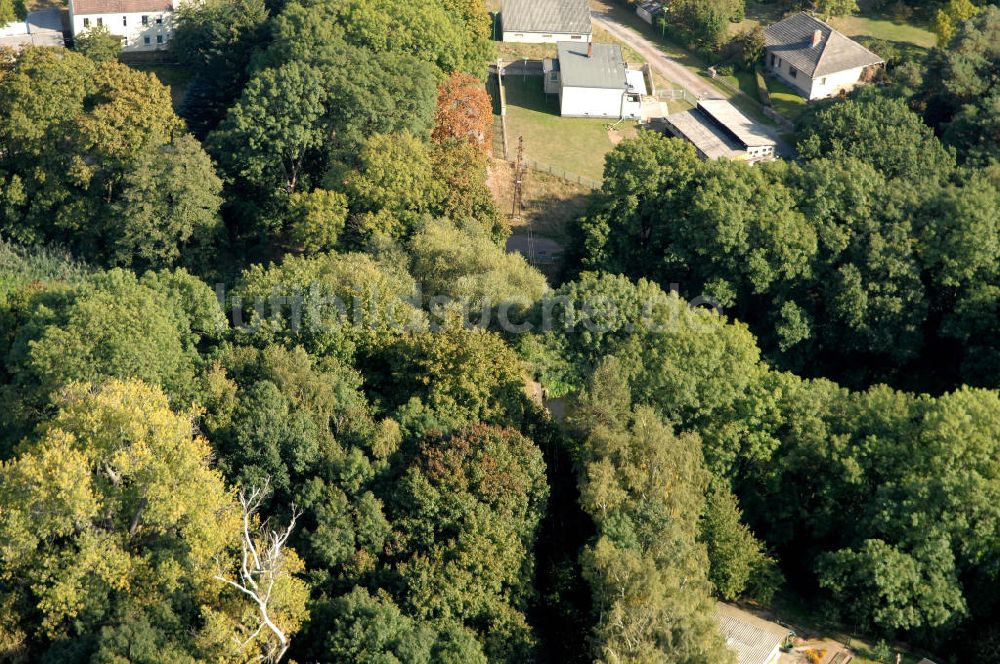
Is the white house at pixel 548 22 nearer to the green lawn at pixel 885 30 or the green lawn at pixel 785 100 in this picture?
the green lawn at pixel 785 100

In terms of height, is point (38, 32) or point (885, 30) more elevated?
point (38, 32)

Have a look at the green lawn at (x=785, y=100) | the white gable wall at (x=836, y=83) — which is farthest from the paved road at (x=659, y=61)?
the white gable wall at (x=836, y=83)

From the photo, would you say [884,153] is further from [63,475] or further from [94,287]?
[63,475]

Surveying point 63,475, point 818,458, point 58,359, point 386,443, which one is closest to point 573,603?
point 386,443

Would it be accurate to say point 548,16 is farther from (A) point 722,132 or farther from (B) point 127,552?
(B) point 127,552

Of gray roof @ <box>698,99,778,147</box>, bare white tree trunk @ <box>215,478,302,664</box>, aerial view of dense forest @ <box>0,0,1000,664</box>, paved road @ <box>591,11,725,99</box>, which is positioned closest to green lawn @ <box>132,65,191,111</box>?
aerial view of dense forest @ <box>0,0,1000,664</box>

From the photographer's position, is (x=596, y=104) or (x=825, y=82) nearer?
(x=596, y=104)

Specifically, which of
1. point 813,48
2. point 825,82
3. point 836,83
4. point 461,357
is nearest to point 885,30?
point 813,48

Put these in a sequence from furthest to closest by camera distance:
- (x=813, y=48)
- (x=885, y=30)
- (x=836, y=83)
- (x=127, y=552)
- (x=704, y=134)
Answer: (x=885, y=30) < (x=813, y=48) < (x=836, y=83) < (x=704, y=134) < (x=127, y=552)
